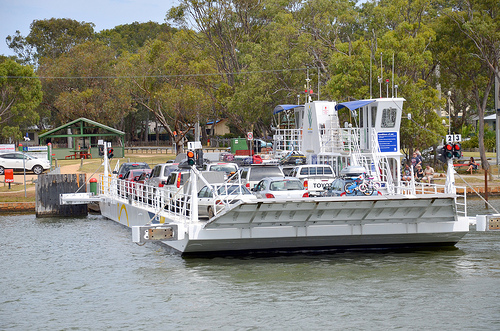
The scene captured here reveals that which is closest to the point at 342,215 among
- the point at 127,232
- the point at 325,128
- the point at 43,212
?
the point at 127,232

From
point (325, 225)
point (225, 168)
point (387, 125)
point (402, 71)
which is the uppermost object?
point (402, 71)

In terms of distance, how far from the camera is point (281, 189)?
23891mm

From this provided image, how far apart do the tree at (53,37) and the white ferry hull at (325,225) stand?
3541 inches

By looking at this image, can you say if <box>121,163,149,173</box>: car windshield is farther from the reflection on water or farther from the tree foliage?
the reflection on water

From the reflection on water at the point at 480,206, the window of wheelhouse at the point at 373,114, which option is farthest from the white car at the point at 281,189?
the reflection on water at the point at 480,206

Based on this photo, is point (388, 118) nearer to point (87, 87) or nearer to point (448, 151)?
point (448, 151)

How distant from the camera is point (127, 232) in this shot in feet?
99.7

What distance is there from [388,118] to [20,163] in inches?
1213

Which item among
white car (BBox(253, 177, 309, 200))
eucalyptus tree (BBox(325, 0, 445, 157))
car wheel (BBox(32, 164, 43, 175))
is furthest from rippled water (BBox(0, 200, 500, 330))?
car wheel (BBox(32, 164, 43, 175))

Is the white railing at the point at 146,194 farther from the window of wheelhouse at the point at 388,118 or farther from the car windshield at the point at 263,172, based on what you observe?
the window of wheelhouse at the point at 388,118

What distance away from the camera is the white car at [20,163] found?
49750 millimetres

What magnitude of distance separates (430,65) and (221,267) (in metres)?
34.1

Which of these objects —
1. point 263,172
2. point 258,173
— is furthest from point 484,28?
point 258,173

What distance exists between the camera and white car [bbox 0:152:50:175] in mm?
49750
